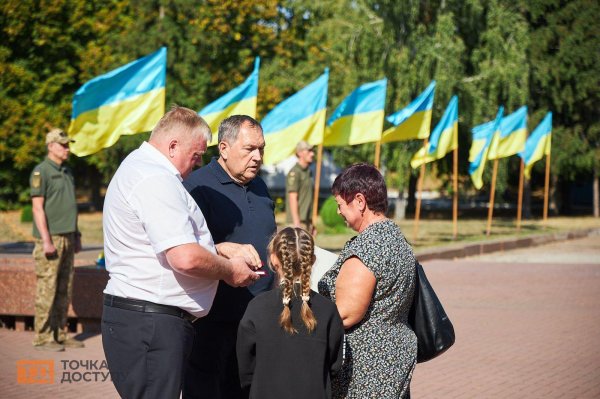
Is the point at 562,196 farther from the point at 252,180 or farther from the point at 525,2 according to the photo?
the point at 252,180

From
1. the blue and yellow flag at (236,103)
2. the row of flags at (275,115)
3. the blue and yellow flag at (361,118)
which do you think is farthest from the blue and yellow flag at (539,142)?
the blue and yellow flag at (236,103)

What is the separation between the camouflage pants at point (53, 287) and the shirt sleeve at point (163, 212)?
480 cm

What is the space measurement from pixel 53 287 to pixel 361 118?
9110 mm

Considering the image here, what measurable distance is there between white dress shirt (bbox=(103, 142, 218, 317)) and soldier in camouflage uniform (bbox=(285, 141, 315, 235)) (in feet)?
25.4

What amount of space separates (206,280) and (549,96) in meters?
35.0

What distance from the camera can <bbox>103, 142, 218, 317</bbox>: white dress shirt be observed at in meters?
3.51

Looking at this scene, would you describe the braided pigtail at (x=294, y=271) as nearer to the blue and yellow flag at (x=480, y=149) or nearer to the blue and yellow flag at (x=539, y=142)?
the blue and yellow flag at (x=480, y=149)

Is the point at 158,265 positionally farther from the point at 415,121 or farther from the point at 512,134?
the point at 512,134

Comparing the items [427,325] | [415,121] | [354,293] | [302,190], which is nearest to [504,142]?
[415,121]

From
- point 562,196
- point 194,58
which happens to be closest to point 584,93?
point 562,196

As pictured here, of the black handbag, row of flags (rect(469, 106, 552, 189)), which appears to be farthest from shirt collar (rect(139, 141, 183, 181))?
row of flags (rect(469, 106, 552, 189))

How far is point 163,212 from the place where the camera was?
3.50 m

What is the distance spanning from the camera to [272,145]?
1345cm

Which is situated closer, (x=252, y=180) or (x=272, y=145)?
(x=252, y=180)
